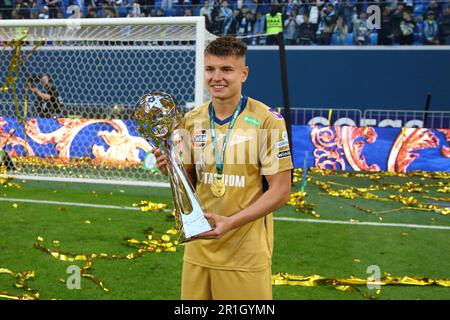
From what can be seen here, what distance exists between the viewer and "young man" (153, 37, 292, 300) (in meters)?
2.76

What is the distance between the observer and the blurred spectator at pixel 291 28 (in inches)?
670

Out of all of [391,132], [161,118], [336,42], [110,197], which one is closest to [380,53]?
[336,42]

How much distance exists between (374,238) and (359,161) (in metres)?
5.19

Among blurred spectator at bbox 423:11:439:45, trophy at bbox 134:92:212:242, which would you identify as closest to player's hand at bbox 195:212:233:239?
trophy at bbox 134:92:212:242

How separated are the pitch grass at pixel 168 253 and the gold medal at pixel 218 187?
6.79 feet

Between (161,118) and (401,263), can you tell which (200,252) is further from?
(401,263)

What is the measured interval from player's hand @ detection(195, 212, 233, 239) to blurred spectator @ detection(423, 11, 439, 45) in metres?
15.5

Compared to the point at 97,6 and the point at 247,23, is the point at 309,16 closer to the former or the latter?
the point at 247,23

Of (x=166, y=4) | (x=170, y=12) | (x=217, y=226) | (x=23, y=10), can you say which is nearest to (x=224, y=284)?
(x=217, y=226)

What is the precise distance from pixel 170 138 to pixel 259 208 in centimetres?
57

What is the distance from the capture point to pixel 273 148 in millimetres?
2785

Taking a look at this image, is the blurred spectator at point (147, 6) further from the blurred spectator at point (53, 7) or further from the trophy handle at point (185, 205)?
the trophy handle at point (185, 205)

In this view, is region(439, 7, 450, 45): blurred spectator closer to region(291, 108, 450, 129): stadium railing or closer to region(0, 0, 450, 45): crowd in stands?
region(0, 0, 450, 45): crowd in stands
